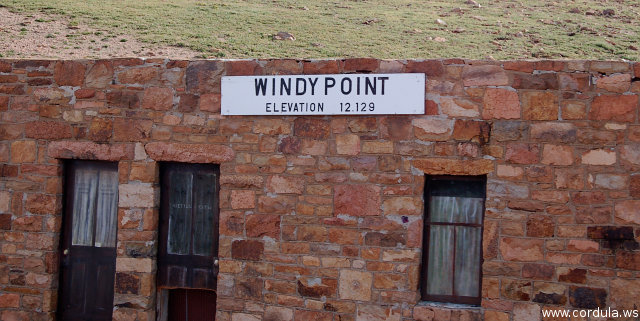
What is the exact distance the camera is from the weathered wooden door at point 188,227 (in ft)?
20.8

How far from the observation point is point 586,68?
541cm

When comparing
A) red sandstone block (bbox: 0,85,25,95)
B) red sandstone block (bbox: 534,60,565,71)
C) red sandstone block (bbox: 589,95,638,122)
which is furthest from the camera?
red sandstone block (bbox: 0,85,25,95)

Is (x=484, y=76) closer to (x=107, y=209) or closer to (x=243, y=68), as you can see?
(x=243, y=68)

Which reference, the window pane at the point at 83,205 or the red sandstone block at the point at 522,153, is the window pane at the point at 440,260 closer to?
the red sandstone block at the point at 522,153

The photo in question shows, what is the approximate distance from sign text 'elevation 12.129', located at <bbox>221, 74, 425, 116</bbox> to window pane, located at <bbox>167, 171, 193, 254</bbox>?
91 centimetres

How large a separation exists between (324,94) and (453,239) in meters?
1.90

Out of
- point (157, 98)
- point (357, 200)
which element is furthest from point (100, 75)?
point (357, 200)

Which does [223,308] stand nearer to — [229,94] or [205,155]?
[205,155]

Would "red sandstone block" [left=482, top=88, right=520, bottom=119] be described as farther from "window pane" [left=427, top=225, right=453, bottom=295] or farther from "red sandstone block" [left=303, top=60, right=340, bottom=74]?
"red sandstone block" [left=303, top=60, right=340, bottom=74]

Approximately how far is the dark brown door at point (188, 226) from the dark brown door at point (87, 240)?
1.98ft

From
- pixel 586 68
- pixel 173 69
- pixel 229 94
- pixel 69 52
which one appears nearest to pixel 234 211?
pixel 229 94

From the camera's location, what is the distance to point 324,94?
5871 millimetres

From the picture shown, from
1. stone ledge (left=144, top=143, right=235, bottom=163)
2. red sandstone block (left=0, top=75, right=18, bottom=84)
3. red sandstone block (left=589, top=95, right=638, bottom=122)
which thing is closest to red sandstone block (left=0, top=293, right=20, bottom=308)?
stone ledge (left=144, top=143, right=235, bottom=163)

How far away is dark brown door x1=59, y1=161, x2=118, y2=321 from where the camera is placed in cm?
653
